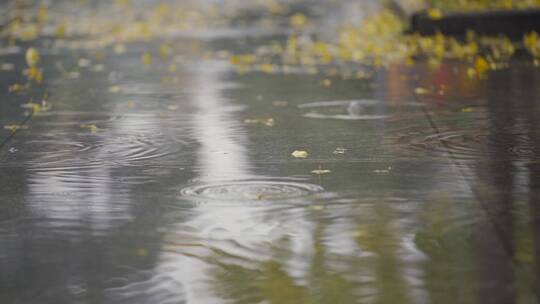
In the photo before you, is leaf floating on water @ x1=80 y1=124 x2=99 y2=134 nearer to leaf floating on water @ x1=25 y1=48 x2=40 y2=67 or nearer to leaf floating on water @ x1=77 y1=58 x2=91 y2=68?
leaf floating on water @ x1=77 y1=58 x2=91 y2=68

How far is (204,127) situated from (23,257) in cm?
405

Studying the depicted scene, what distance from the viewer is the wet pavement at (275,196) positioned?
16.3 ft

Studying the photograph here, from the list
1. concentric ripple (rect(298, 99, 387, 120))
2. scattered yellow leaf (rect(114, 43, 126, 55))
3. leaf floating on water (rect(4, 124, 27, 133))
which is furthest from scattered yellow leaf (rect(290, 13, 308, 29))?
leaf floating on water (rect(4, 124, 27, 133))

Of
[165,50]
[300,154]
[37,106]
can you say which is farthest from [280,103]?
[165,50]

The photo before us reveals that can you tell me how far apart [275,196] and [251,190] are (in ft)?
0.77

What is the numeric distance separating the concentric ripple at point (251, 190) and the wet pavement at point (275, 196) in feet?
0.05

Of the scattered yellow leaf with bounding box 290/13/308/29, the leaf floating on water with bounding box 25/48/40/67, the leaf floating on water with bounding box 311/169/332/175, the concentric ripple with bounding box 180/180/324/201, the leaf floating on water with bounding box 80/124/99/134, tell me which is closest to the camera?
the concentric ripple with bounding box 180/180/324/201

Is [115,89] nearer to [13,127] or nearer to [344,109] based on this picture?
[344,109]

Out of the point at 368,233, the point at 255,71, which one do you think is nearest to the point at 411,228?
the point at 368,233

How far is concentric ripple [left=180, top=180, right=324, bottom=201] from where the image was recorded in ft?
22.0

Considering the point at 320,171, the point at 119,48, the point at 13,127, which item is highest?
the point at 119,48

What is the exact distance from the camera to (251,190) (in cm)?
687

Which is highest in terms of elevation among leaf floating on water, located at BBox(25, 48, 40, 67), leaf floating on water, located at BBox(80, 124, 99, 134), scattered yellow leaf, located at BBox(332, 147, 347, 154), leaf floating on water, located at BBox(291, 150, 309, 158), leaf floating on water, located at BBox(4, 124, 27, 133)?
leaf floating on water, located at BBox(25, 48, 40, 67)

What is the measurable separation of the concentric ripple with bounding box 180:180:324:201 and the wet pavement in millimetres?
15
